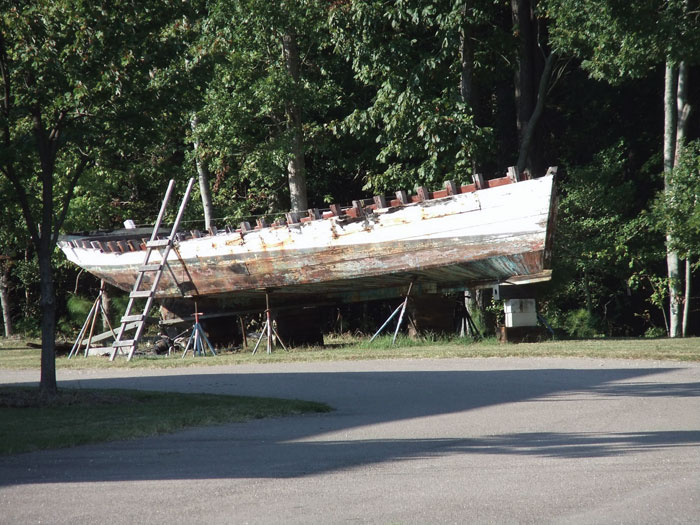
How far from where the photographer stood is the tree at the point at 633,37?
59.9 feet

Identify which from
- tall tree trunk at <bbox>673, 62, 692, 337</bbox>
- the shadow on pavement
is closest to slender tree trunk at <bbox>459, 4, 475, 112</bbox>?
tall tree trunk at <bbox>673, 62, 692, 337</bbox>

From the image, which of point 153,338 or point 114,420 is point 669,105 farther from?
point 114,420

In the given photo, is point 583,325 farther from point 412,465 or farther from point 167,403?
point 412,465

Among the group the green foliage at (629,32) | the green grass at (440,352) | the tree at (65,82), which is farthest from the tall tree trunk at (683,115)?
the tree at (65,82)

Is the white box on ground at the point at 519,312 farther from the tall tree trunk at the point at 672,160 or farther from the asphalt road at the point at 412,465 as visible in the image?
the asphalt road at the point at 412,465

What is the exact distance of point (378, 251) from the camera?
1694cm

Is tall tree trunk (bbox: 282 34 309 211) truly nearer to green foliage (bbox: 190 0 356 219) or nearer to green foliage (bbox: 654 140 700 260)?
green foliage (bbox: 190 0 356 219)

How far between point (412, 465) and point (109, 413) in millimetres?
4066

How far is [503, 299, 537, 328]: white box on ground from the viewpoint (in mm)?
17038

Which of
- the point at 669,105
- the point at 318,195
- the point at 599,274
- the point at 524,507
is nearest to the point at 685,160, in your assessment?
the point at 669,105

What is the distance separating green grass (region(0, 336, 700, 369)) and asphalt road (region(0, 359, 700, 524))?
353 cm

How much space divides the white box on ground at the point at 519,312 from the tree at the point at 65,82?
8697 mm

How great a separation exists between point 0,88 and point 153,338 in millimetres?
11202

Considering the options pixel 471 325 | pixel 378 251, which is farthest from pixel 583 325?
pixel 378 251
